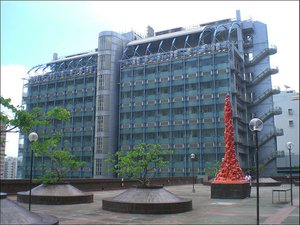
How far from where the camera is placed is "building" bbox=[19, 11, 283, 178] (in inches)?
2746

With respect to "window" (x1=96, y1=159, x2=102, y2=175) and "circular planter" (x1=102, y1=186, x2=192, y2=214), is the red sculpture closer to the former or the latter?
"circular planter" (x1=102, y1=186, x2=192, y2=214)

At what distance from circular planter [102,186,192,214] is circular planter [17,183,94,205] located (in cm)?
355

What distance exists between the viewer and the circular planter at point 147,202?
1766cm

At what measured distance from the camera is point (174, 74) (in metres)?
73.9

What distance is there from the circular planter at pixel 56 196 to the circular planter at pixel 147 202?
11.7 feet

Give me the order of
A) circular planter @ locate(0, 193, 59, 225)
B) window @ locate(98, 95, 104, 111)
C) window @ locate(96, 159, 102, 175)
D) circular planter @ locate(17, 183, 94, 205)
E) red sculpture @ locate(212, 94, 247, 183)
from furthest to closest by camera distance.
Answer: window @ locate(98, 95, 104, 111), window @ locate(96, 159, 102, 175), red sculpture @ locate(212, 94, 247, 183), circular planter @ locate(17, 183, 94, 205), circular planter @ locate(0, 193, 59, 225)

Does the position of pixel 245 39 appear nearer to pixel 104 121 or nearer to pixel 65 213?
pixel 104 121

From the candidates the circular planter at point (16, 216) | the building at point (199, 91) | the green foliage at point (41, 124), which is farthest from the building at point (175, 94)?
the circular planter at point (16, 216)

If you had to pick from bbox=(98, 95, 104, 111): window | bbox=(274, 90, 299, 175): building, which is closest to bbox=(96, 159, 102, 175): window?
bbox=(98, 95, 104, 111): window

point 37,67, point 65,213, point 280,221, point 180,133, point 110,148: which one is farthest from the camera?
point 37,67

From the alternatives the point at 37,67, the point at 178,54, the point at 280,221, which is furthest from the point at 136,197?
the point at 37,67

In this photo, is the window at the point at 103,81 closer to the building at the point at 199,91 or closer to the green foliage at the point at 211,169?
the building at the point at 199,91

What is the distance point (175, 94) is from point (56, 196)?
2120 inches

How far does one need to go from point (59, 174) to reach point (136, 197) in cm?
714
